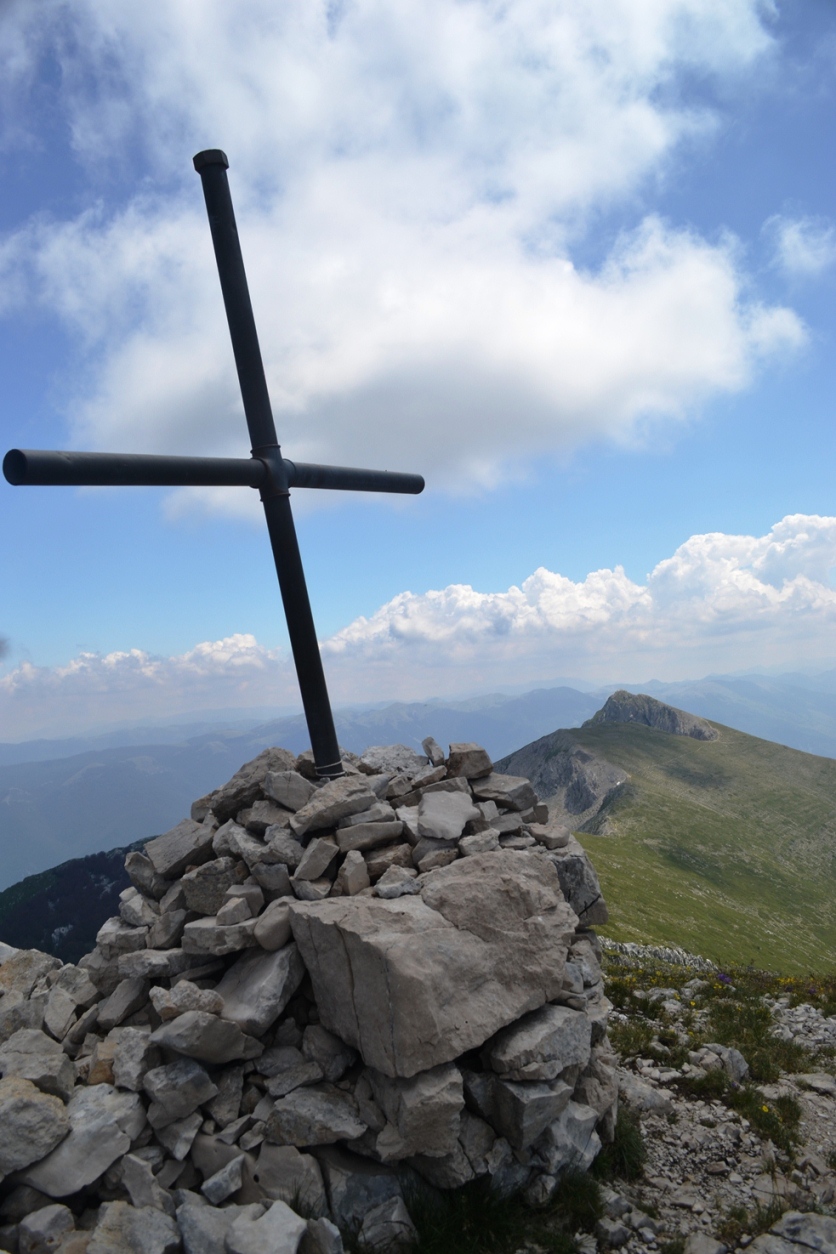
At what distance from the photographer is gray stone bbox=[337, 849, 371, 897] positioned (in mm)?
9023

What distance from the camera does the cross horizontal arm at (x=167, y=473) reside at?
7.91m

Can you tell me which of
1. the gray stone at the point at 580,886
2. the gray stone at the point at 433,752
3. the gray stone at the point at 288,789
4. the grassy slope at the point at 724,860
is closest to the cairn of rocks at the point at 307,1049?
the gray stone at the point at 288,789

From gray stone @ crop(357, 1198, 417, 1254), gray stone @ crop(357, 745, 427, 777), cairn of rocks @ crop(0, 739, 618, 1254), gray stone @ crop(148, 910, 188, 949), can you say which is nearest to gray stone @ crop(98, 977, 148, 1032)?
cairn of rocks @ crop(0, 739, 618, 1254)

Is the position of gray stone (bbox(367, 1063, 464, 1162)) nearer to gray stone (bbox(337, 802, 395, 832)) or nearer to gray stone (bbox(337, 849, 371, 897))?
gray stone (bbox(337, 849, 371, 897))

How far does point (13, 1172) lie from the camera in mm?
6621

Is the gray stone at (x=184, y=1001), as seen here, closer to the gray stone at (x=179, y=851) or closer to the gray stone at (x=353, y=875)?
the gray stone at (x=353, y=875)

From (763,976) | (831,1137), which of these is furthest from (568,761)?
(831,1137)

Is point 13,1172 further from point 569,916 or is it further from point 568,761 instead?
point 568,761

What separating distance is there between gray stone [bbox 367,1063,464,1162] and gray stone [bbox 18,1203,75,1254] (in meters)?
2.96

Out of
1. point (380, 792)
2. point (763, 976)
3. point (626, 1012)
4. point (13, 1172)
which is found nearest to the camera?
point (13, 1172)

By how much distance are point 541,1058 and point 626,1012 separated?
8226 mm

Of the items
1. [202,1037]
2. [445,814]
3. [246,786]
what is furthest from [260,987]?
[445,814]

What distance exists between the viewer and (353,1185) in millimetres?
7074

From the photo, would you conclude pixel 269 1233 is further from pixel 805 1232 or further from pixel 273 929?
pixel 805 1232
